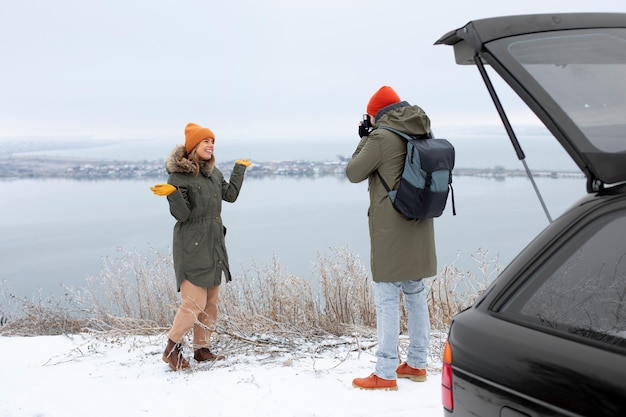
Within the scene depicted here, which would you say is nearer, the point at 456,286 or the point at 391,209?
the point at 391,209

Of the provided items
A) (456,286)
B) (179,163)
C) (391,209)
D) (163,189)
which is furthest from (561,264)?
(456,286)

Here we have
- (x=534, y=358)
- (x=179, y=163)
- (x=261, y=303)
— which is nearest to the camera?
(x=534, y=358)

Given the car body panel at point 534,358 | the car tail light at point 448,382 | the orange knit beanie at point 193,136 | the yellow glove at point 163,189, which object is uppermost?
the orange knit beanie at point 193,136

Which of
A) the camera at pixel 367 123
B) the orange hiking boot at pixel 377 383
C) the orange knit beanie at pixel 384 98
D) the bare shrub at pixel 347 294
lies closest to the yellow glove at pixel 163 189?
the camera at pixel 367 123

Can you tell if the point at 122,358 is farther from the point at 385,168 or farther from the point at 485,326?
the point at 485,326

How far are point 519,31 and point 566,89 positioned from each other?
26 cm

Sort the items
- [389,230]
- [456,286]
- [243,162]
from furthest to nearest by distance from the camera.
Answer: [456,286] → [243,162] → [389,230]

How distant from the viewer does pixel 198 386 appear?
163 inches

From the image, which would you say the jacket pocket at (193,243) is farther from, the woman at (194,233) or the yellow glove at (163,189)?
the yellow glove at (163,189)

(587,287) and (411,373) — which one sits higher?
(587,287)

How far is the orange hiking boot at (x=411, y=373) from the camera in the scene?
400cm

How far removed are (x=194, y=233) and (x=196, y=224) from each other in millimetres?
72

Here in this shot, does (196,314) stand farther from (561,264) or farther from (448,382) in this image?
(561,264)

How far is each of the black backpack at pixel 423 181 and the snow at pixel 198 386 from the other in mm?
1232
